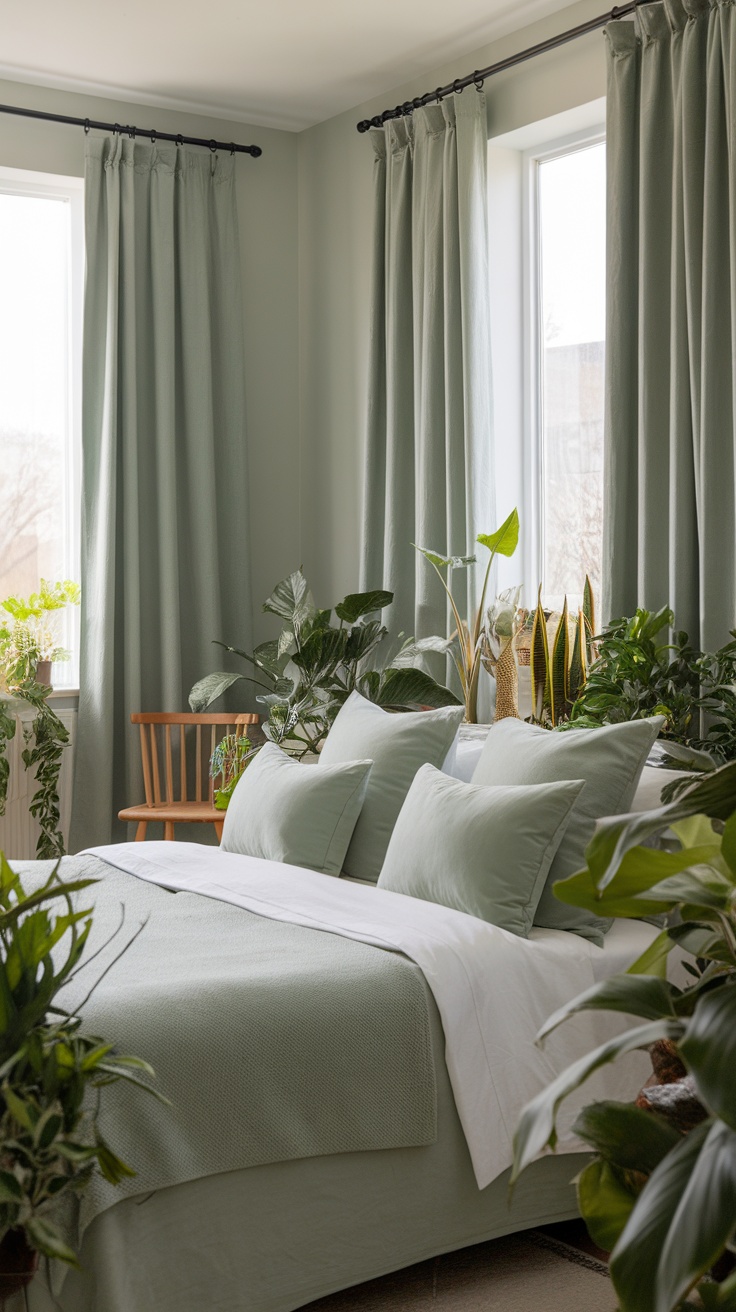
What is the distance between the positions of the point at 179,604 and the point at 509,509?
4.34 feet

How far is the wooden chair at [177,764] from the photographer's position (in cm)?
441

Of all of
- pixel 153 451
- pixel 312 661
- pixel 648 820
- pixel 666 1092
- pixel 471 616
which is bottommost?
pixel 666 1092

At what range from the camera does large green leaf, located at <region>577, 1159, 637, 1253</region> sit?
4.39 feet

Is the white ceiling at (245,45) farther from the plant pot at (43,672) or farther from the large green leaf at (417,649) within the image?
the plant pot at (43,672)

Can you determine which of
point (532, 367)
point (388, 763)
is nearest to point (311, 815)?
point (388, 763)

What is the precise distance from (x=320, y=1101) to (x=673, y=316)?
7.22 feet

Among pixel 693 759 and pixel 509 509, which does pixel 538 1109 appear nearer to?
pixel 693 759

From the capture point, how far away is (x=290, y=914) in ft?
8.60

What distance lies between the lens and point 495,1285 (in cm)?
224

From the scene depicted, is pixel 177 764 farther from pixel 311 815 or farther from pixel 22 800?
pixel 311 815

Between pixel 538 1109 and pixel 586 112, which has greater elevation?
pixel 586 112

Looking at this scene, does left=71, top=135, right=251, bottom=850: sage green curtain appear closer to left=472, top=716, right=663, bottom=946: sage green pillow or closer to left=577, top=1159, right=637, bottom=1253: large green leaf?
left=472, top=716, right=663, bottom=946: sage green pillow

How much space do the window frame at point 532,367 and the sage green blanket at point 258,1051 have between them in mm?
2206

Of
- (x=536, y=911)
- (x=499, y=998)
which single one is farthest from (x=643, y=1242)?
(x=536, y=911)
